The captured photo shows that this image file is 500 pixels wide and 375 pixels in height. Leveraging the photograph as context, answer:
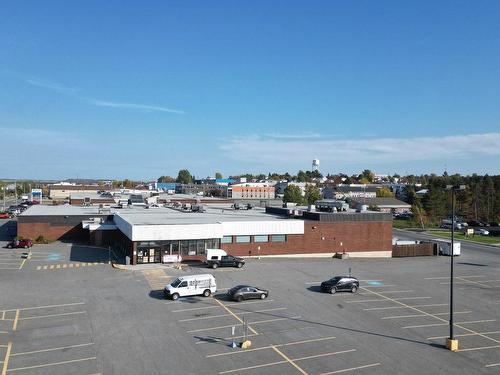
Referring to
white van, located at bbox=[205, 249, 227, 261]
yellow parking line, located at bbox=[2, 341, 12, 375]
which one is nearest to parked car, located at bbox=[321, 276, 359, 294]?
white van, located at bbox=[205, 249, 227, 261]

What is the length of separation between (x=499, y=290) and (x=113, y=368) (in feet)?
113

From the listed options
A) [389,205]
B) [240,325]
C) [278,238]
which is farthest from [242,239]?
[389,205]

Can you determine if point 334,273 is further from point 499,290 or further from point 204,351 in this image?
point 204,351

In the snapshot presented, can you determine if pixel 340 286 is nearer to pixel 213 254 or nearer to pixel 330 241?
pixel 213 254

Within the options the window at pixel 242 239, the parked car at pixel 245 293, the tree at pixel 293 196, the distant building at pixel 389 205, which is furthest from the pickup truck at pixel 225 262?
the distant building at pixel 389 205

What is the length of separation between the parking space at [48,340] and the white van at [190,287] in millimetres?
6030

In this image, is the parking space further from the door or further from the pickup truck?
the pickup truck

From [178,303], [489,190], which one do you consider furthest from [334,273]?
[489,190]

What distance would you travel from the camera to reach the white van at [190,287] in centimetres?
3266

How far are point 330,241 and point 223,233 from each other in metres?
14.2

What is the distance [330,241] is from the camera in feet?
185

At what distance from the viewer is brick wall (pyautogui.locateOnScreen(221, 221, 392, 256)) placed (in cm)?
5281

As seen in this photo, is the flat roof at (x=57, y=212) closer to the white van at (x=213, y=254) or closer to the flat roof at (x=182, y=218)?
the flat roof at (x=182, y=218)

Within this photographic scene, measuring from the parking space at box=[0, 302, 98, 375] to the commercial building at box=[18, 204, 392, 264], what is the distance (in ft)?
51.5
